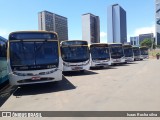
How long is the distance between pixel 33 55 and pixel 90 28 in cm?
5289

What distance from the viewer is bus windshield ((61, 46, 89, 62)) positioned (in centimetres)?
1636

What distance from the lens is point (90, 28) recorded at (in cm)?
6241

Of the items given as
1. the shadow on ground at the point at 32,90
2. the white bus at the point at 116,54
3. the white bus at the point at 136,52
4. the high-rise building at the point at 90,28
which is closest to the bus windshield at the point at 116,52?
the white bus at the point at 116,54

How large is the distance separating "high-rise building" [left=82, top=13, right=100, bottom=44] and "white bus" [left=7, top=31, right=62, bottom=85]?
4912 cm

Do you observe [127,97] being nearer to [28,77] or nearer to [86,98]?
[86,98]

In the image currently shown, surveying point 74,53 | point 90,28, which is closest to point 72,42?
point 74,53

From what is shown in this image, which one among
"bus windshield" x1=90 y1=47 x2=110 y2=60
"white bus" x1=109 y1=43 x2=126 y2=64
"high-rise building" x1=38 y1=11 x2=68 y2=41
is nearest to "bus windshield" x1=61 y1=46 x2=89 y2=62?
"bus windshield" x1=90 y1=47 x2=110 y2=60

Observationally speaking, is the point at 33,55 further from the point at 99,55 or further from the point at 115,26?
the point at 115,26

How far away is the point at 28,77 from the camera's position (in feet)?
32.9

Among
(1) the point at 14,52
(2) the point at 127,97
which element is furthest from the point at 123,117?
(1) the point at 14,52

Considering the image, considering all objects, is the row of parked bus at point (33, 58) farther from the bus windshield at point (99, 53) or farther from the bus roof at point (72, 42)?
the bus windshield at point (99, 53)

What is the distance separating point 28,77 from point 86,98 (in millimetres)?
3161

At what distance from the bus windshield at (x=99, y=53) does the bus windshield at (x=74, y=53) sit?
3664mm

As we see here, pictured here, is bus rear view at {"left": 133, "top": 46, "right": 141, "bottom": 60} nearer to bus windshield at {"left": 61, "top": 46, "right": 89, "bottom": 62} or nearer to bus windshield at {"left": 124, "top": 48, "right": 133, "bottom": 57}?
bus windshield at {"left": 124, "top": 48, "right": 133, "bottom": 57}
